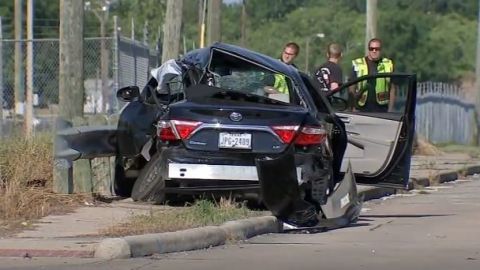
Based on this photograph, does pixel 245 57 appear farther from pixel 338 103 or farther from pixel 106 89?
pixel 106 89

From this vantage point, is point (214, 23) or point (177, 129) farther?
point (214, 23)

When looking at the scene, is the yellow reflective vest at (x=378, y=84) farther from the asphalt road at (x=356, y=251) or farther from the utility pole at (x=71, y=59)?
the utility pole at (x=71, y=59)

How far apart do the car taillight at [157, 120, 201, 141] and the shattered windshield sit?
2.79 feet

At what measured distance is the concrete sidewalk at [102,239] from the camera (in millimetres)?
9117

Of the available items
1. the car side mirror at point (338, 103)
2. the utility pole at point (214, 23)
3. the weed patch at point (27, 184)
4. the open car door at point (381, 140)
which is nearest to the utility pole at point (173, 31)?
the utility pole at point (214, 23)

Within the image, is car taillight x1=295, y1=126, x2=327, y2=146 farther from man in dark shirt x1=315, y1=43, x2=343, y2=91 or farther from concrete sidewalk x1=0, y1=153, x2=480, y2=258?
man in dark shirt x1=315, y1=43, x2=343, y2=91

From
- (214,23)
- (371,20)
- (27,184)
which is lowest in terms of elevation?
(27,184)

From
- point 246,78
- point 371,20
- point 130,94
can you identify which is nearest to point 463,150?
point 371,20

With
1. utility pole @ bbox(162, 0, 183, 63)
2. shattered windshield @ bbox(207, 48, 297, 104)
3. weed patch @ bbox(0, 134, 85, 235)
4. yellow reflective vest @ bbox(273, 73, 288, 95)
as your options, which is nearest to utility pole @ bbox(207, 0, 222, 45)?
utility pole @ bbox(162, 0, 183, 63)

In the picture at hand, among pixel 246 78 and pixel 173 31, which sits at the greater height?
pixel 173 31

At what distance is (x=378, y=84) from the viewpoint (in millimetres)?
14680

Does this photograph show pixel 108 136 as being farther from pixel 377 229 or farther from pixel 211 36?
pixel 211 36

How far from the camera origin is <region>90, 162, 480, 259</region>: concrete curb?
29.7ft

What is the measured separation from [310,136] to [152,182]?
170 cm
